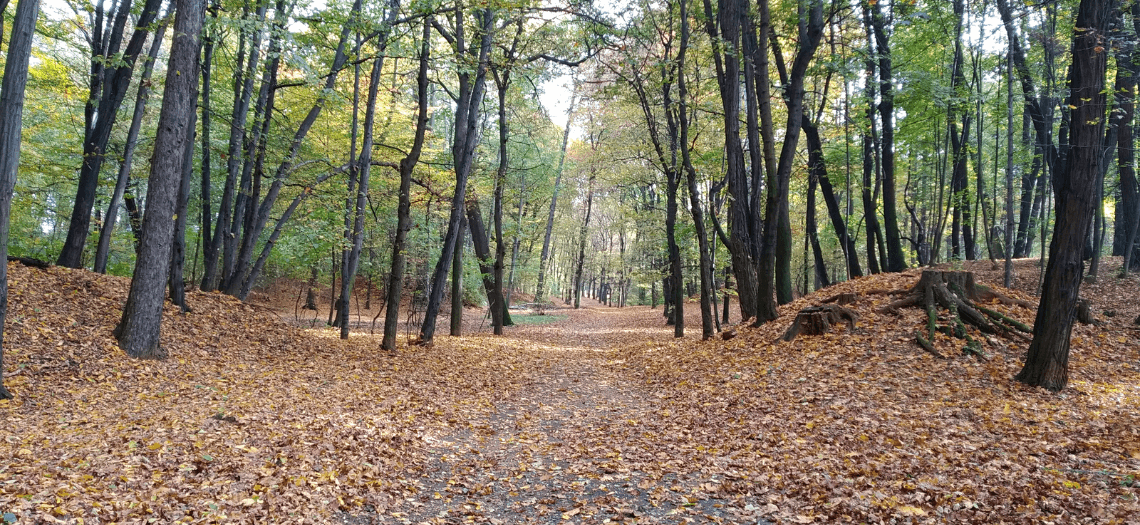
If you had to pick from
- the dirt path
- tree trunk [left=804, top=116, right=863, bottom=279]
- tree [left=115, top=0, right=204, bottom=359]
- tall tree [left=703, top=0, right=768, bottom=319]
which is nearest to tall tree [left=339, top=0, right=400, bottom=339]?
tree [left=115, top=0, right=204, bottom=359]

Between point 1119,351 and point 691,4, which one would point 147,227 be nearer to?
point 691,4

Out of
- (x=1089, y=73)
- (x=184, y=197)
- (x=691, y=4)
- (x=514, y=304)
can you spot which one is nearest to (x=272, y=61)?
(x=184, y=197)

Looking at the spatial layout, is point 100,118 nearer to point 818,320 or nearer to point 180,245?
point 180,245

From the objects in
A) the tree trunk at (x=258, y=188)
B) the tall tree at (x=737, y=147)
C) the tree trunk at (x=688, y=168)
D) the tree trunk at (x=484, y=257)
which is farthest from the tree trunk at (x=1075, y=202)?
the tree trunk at (x=484, y=257)

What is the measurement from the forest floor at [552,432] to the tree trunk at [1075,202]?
0.46 metres

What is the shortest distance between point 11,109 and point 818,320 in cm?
1137

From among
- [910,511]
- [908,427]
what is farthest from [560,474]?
[908,427]

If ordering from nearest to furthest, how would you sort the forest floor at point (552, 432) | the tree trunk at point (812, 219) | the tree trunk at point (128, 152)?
the forest floor at point (552, 432) < the tree trunk at point (128, 152) < the tree trunk at point (812, 219)

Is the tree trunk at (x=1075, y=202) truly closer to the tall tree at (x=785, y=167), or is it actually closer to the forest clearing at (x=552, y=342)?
the forest clearing at (x=552, y=342)

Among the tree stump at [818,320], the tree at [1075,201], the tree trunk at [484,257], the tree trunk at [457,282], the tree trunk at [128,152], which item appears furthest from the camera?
the tree trunk at [484,257]

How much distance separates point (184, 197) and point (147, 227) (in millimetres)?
3301

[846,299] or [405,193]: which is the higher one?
[405,193]

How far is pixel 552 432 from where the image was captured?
6707 millimetres

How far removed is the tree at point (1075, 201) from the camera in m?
6.09
